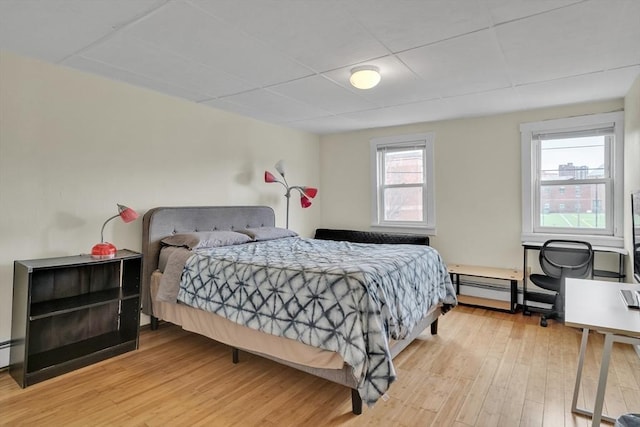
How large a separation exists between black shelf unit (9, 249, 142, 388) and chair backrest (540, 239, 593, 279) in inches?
155

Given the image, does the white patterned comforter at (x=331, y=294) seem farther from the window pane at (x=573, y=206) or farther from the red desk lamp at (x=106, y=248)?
the window pane at (x=573, y=206)

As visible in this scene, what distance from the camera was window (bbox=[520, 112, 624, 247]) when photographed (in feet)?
12.0

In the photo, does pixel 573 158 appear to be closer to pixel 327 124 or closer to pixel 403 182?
pixel 403 182

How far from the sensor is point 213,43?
2.36m

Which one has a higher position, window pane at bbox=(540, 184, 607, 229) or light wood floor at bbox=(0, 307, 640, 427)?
window pane at bbox=(540, 184, 607, 229)

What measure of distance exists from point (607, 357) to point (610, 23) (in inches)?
75.7

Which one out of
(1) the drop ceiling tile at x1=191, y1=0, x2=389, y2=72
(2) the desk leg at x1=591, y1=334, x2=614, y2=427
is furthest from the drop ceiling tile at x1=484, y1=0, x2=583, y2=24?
(2) the desk leg at x1=591, y1=334, x2=614, y2=427

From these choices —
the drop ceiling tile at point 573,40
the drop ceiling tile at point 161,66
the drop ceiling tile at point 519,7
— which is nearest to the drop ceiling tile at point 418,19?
the drop ceiling tile at point 519,7

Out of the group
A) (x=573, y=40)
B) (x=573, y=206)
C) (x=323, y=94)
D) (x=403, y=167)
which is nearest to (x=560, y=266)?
(x=573, y=206)

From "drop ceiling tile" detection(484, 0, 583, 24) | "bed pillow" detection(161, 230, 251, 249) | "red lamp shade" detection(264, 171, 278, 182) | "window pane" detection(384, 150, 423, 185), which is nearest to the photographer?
"drop ceiling tile" detection(484, 0, 583, 24)

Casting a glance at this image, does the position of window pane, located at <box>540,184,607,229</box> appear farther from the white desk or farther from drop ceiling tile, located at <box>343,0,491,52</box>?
drop ceiling tile, located at <box>343,0,491,52</box>

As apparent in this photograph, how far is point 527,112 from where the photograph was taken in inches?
161

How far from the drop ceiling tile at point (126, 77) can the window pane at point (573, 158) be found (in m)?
3.96

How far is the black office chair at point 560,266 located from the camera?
335 centimetres
